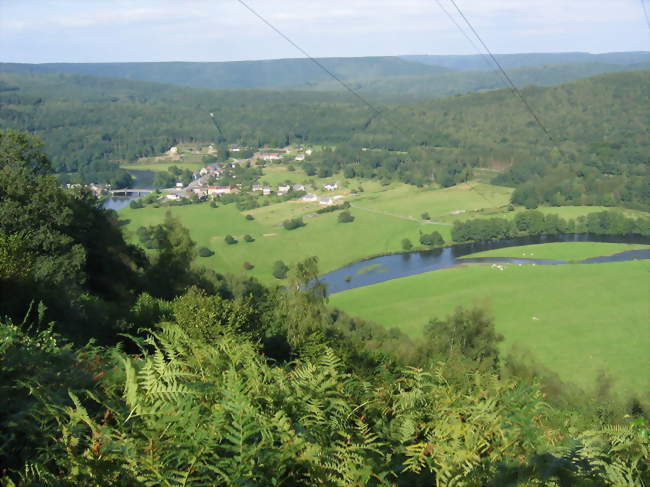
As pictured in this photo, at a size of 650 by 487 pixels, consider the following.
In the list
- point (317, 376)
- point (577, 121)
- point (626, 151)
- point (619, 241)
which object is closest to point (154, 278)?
point (317, 376)

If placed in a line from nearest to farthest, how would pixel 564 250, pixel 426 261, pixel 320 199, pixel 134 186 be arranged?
pixel 426 261 → pixel 564 250 → pixel 320 199 → pixel 134 186

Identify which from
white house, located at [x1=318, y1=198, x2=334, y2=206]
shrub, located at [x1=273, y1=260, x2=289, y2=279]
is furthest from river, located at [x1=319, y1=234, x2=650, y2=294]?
white house, located at [x1=318, y1=198, x2=334, y2=206]

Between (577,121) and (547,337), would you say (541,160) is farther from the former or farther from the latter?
(547,337)

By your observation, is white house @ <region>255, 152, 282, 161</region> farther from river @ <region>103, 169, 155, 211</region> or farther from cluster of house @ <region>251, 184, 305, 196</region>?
cluster of house @ <region>251, 184, 305, 196</region>

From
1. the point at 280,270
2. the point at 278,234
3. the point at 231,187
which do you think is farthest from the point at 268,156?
the point at 280,270

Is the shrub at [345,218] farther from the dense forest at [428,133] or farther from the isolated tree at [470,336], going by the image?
the isolated tree at [470,336]

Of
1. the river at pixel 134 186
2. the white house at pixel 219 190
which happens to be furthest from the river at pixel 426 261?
the white house at pixel 219 190

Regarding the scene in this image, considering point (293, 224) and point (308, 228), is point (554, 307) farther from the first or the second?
point (293, 224)

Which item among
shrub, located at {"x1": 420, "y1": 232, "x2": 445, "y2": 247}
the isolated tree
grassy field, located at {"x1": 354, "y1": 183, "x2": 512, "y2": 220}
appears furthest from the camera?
grassy field, located at {"x1": 354, "y1": 183, "x2": 512, "y2": 220}
